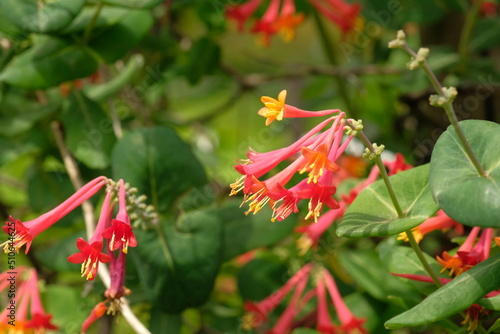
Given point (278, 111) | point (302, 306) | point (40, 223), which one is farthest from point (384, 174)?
point (302, 306)

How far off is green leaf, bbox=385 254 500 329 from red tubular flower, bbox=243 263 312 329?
0.45m

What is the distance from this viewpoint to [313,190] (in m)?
0.71

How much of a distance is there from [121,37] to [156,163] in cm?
28

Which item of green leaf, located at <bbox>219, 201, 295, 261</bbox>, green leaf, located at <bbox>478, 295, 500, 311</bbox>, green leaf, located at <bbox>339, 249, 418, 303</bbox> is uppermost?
green leaf, located at <bbox>478, 295, 500, 311</bbox>

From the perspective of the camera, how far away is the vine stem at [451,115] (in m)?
0.62

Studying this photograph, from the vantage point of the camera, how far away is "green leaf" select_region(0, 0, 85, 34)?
Answer: 3.18ft

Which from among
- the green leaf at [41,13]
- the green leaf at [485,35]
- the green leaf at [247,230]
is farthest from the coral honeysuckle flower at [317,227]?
the green leaf at [485,35]

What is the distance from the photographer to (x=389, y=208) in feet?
2.60

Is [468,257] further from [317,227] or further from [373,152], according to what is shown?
[317,227]

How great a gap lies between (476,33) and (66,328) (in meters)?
1.01

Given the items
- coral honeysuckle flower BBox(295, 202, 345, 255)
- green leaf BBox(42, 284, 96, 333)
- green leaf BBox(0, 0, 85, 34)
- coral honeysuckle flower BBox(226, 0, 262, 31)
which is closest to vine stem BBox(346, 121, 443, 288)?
coral honeysuckle flower BBox(295, 202, 345, 255)

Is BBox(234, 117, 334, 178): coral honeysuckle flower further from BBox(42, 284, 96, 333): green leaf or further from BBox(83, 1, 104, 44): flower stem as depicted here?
BBox(42, 284, 96, 333): green leaf

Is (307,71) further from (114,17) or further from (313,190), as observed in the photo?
(313,190)

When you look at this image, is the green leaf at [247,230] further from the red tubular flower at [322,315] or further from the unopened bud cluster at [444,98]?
the unopened bud cluster at [444,98]
